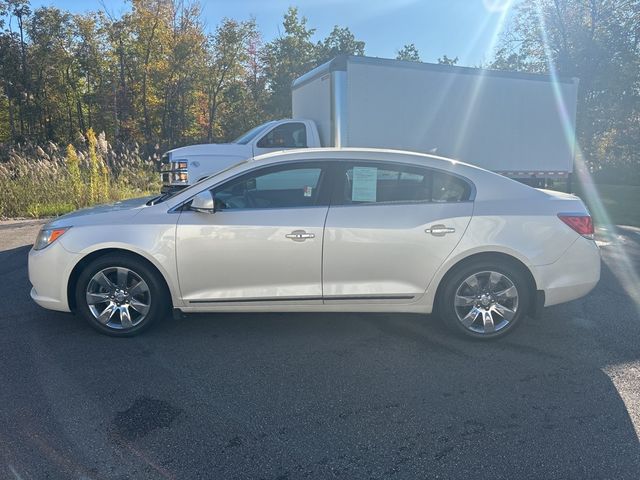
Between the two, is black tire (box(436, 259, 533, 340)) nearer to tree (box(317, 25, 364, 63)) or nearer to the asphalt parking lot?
the asphalt parking lot

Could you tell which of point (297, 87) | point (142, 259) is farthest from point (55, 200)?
point (142, 259)

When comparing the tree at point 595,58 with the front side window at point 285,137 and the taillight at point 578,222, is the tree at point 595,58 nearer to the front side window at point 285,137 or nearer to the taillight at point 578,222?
the front side window at point 285,137

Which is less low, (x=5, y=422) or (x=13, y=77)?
(x=13, y=77)

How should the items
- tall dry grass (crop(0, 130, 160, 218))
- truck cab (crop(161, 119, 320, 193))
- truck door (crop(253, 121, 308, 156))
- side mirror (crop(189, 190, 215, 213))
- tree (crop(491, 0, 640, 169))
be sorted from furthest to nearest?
tree (crop(491, 0, 640, 169)) → tall dry grass (crop(0, 130, 160, 218)) → truck door (crop(253, 121, 308, 156)) → truck cab (crop(161, 119, 320, 193)) → side mirror (crop(189, 190, 215, 213))

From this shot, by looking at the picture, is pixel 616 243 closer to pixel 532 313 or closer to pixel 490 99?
pixel 490 99

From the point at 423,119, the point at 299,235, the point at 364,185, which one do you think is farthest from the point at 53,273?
the point at 423,119

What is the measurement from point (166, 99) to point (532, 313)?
34.7 meters

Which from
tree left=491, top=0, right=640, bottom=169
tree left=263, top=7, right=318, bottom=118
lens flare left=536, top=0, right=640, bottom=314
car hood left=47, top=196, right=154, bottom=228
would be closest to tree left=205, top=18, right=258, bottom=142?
tree left=263, top=7, right=318, bottom=118

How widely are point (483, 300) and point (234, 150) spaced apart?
21.2ft

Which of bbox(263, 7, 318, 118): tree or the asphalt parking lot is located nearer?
the asphalt parking lot

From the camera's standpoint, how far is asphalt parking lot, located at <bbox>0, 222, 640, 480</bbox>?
2607mm

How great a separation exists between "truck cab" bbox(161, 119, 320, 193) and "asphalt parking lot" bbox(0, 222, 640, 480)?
499 centimetres

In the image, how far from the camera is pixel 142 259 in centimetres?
411

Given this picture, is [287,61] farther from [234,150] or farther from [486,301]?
[486,301]
